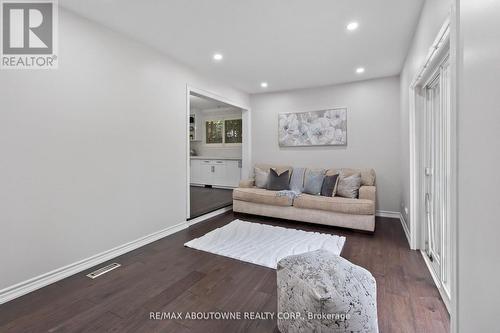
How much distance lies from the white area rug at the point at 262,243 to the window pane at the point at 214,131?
4347mm

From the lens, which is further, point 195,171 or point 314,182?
point 195,171

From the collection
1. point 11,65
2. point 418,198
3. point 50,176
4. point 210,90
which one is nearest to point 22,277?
point 50,176

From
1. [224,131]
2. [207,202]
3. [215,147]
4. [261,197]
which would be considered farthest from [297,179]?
[215,147]

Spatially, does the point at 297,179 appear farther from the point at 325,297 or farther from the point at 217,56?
the point at 325,297

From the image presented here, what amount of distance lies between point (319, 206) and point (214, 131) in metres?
4.84

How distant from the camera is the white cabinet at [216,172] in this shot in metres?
6.90

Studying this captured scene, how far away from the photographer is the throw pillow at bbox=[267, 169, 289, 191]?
14.9ft

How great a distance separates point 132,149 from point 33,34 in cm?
136

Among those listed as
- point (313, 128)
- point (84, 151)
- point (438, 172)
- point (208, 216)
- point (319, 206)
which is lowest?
point (208, 216)

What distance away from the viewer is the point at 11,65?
200 centimetres

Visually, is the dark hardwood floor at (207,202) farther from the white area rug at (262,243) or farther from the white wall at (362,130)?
the white wall at (362,130)

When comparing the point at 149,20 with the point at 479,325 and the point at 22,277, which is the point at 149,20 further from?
the point at 479,325

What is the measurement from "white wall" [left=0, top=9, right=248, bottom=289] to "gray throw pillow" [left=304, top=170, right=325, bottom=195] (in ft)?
7.56

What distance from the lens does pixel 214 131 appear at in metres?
7.68
